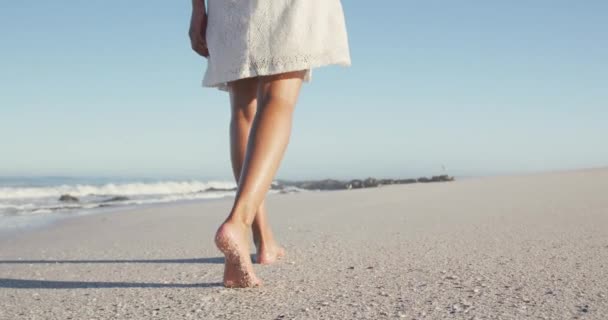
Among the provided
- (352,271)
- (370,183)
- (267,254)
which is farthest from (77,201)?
(352,271)

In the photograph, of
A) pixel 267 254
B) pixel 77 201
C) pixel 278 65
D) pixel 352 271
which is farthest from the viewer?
pixel 77 201

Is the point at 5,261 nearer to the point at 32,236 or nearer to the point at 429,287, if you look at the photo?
the point at 32,236

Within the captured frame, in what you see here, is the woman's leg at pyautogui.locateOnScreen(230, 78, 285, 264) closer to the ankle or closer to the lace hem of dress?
the lace hem of dress

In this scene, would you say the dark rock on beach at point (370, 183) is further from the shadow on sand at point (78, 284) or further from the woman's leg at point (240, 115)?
the shadow on sand at point (78, 284)

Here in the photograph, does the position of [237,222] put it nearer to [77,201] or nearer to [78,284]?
[78,284]

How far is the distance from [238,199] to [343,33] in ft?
2.41

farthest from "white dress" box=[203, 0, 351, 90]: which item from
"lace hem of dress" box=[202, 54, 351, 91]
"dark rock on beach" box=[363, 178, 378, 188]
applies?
"dark rock on beach" box=[363, 178, 378, 188]

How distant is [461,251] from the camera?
7.62 feet

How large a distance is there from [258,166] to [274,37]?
450 mm

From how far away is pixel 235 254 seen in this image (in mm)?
1651

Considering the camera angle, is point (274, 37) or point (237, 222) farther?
point (274, 37)

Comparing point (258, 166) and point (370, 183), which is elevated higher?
point (258, 166)

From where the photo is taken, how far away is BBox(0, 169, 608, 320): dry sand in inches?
58.2

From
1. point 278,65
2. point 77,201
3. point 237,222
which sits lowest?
point 77,201
